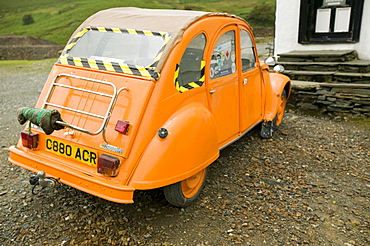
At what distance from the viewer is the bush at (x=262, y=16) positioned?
23.8m

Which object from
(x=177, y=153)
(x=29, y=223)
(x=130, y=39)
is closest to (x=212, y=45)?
(x=130, y=39)

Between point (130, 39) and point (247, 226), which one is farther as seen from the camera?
point (130, 39)

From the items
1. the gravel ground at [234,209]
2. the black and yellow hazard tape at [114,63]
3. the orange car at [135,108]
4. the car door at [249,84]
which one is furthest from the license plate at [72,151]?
the car door at [249,84]

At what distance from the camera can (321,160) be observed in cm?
485

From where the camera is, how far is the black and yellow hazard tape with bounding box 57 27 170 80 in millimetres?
3319

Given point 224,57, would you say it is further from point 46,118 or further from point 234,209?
point 46,118

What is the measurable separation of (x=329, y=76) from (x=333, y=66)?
428mm

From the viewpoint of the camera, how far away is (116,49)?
3.70 metres

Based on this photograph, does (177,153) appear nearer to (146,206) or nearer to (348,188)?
(146,206)

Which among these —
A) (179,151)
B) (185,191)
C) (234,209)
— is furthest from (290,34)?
(179,151)

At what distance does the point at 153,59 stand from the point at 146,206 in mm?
1555

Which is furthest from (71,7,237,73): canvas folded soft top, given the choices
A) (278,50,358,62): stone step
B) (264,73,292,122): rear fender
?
(278,50,358,62): stone step

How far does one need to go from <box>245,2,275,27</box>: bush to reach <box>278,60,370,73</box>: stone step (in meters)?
16.4

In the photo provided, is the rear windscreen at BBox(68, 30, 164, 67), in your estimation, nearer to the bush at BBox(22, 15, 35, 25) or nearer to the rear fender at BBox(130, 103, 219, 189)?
the rear fender at BBox(130, 103, 219, 189)
